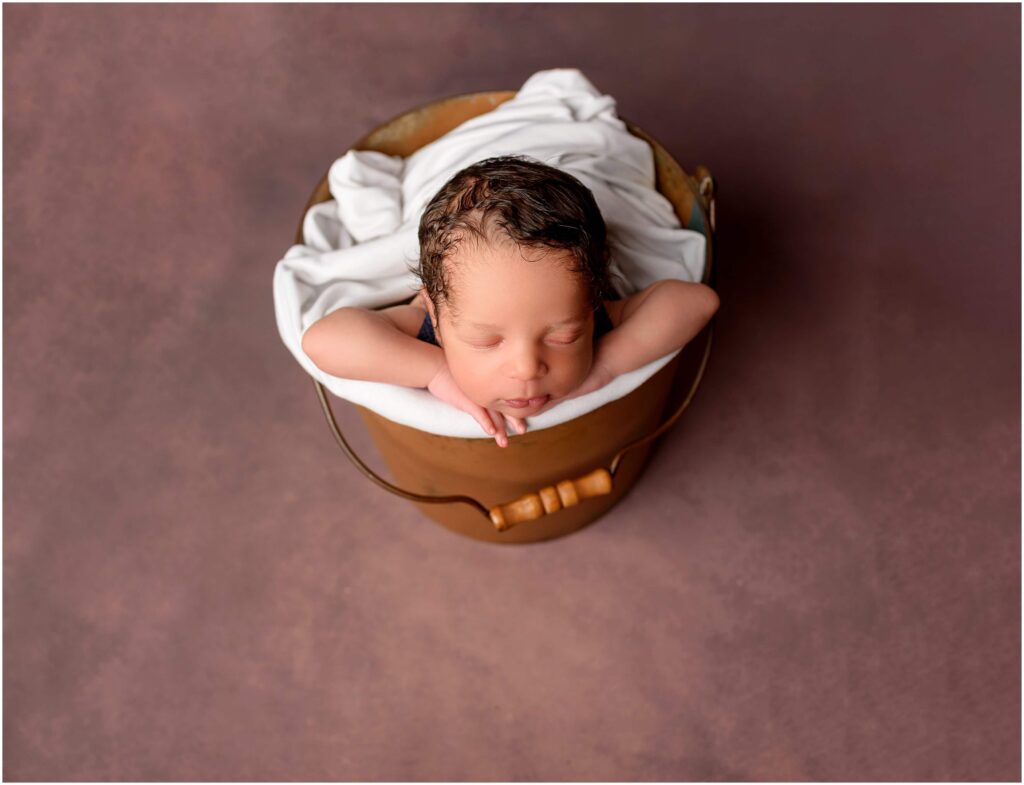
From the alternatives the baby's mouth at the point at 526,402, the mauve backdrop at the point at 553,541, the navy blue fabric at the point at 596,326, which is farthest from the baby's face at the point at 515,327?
the mauve backdrop at the point at 553,541

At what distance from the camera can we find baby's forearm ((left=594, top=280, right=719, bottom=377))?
91 centimetres

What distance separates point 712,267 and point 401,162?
0.41m

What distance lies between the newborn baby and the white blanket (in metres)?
0.09

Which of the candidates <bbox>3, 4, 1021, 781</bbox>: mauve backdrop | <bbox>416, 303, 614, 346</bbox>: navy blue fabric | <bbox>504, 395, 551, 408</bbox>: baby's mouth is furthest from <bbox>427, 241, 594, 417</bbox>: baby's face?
<bbox>3, 4, 1021, 781</bbox>: mauve backdrop

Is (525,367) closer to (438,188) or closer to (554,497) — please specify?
(554,497)

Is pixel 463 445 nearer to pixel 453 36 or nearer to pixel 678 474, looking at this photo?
pixel 678 474

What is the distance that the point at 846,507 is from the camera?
1.33m

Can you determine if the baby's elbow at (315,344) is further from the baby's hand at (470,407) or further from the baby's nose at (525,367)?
the baby's nose at (525,367)

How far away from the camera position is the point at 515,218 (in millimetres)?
773

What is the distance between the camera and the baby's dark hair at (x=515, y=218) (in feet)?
2.55

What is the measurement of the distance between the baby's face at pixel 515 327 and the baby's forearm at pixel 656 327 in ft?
0.14

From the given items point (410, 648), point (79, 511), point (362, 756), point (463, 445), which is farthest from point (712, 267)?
point (79, 511)

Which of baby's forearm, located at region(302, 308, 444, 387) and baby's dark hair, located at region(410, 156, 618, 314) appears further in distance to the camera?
baby's forearm, located at region(302, 308, 444, 387)

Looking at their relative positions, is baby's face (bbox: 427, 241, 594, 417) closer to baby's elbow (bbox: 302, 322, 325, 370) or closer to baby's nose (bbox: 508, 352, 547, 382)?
baby's nose (bbox: 508, 352, 547, 382)
